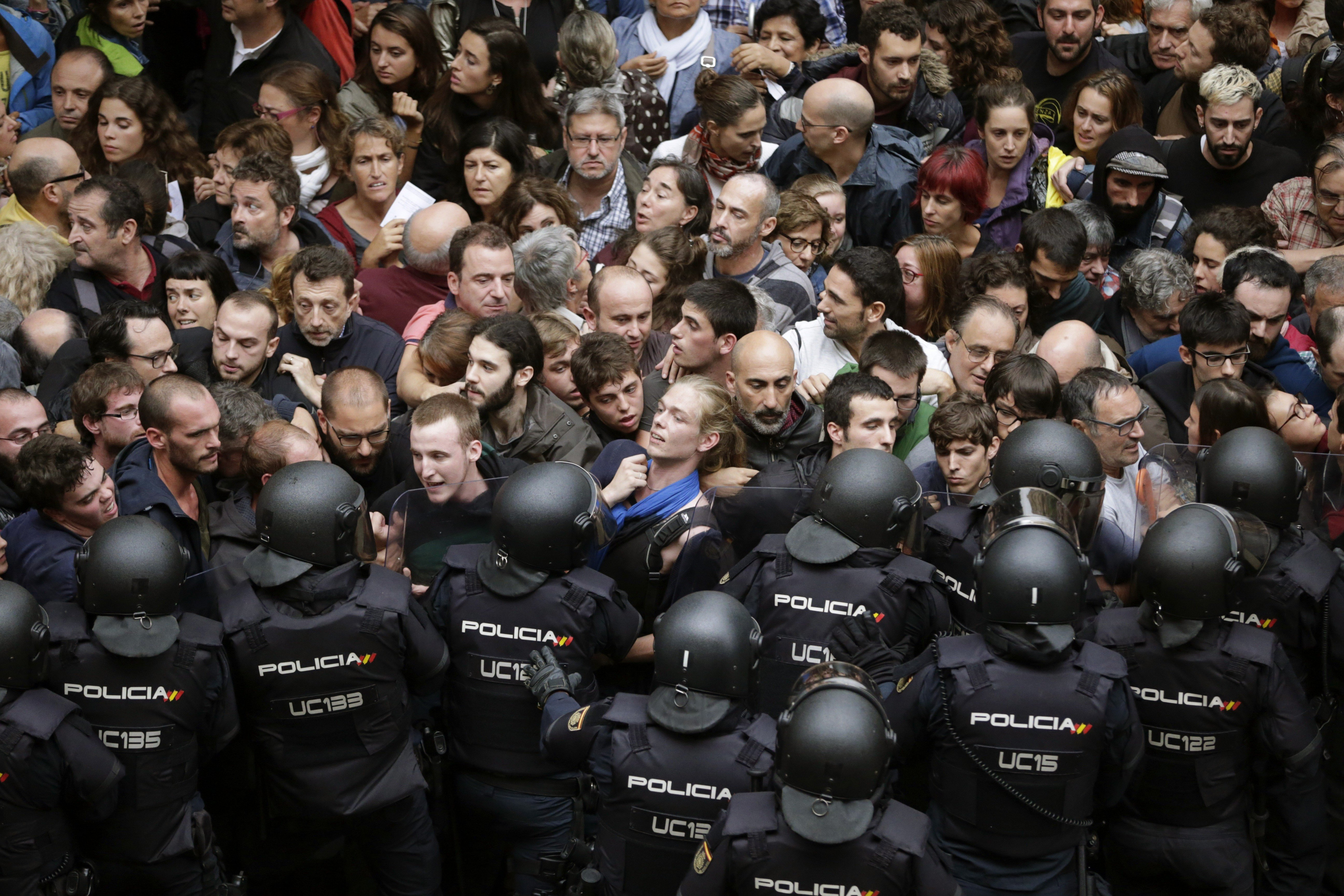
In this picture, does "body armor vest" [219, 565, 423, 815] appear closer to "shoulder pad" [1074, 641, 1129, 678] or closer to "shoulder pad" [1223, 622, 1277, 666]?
"shoulder pad" [1074, 641, 1129, 678]

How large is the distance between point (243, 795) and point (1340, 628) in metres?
3.73

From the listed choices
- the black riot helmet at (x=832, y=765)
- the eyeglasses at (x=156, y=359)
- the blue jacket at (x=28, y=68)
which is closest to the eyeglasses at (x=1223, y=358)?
the black riot helmet at (x=832, y=765)

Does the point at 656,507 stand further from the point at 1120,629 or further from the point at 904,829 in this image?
the point at 904,829

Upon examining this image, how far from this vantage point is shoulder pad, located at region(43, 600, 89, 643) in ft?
13.8

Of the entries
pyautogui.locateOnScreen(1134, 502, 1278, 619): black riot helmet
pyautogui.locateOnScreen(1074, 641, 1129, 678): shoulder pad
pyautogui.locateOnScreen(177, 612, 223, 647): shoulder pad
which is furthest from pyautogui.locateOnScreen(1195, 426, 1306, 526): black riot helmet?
pyautogui.locateOnScreen(177, 612, 223, 647): shoulder pad

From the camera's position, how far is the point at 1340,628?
4.72 m

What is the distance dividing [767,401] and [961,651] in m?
1.71

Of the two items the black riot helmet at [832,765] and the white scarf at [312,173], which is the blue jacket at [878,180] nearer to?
the white scarf at [312,173]

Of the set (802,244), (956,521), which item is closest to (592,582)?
(956,521)

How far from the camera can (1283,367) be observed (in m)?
6.38

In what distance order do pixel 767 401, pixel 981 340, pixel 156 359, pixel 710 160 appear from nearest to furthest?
pixel 767 401 → pixel 156 359 → pixel 981 340 → pixel 710 160

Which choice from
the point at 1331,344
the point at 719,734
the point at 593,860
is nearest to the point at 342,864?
A: the point at 593,860

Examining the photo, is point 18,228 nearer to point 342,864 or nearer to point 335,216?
point 335,216

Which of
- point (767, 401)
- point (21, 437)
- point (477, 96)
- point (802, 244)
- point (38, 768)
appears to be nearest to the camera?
point (38, 768)
